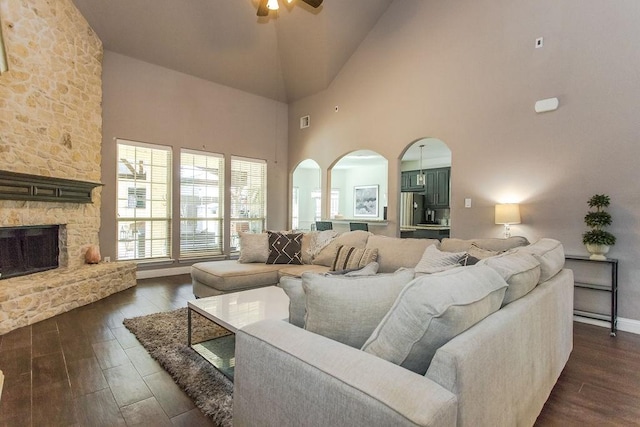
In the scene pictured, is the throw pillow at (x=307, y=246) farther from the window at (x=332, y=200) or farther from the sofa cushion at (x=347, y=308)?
the window at (x=332, y=200)

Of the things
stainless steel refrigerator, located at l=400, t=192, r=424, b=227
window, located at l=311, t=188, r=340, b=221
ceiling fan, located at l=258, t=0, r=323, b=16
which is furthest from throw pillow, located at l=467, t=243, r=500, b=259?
window, located at l=311, t=188, r=340, b=221

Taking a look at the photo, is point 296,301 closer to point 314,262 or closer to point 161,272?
point 314,262

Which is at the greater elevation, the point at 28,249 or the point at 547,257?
the point at 547,257

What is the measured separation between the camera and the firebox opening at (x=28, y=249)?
11.9ft

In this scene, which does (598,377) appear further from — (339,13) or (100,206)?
(100,206)

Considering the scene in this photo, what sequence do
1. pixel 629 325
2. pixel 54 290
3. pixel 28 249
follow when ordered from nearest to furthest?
pixel 629 325 → pixel 54 290 → pixel 28 249

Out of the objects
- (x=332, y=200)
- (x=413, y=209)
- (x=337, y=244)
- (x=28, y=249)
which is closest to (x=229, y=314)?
(x=337, y=244)

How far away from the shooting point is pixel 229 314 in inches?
92.8

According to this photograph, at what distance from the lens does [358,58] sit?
592 cm

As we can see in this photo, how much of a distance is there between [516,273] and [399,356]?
2.74ft

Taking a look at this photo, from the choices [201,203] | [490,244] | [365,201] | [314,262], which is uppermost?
[365,201]

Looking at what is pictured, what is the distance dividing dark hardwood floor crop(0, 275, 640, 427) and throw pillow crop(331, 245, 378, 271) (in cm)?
180

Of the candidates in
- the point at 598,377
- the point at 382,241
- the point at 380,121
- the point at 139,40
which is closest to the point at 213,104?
the point at 139,40

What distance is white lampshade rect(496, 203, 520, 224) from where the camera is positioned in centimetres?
→ 391
